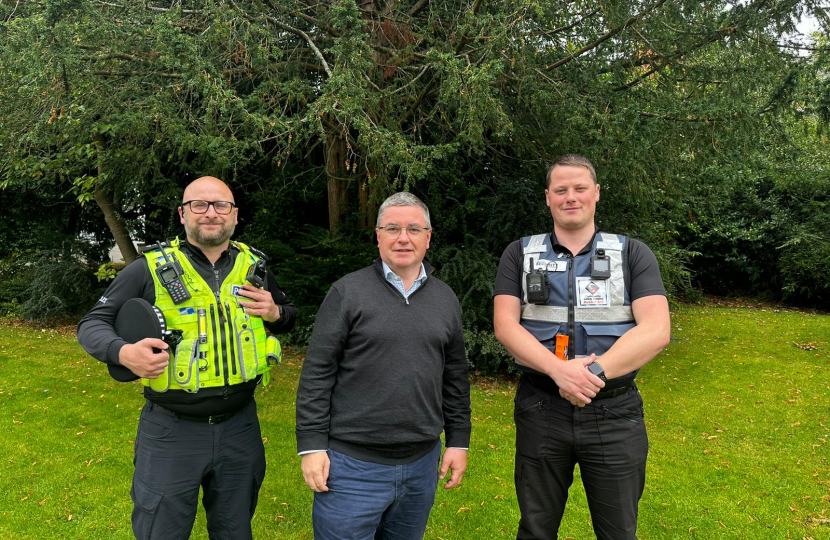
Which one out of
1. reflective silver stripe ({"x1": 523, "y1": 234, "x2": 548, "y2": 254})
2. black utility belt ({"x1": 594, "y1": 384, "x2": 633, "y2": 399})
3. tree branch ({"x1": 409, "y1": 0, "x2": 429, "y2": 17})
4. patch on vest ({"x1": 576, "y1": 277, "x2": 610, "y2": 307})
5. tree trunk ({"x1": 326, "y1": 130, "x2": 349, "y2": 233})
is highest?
tree branch ({"x1": 409, "y1": 0, "x2": 429, "y2": 17})

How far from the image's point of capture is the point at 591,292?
8.24 ft

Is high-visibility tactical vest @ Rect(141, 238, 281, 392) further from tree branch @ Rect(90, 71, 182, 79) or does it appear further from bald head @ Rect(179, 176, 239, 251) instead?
tree branch @ Rect(90, 71, 182, 79)

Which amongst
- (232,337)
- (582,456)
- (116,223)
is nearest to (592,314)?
(582,456)

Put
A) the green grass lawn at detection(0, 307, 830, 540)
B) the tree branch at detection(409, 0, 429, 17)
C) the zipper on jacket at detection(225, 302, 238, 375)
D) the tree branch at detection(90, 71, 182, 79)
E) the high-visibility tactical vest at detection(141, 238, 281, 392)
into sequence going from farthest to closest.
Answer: the tree branch at detection(409, 0, 429, 17) < the tree branch at detection(90, 71, 182, 79) < the green grass lawn at detection(0, 307, 830, 540) < the zipper on jacket at detection(225, 302, 238, 375) < the high-visibility tactical vest at detection(141, 238, 281, 392)

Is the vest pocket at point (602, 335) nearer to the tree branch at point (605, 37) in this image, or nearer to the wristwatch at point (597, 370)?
the wristwatch at point (597, 370)

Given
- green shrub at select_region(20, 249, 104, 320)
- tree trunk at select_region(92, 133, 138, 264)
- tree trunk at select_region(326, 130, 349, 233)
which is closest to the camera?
tree trunk at select_region(326, 130, 349, 233)

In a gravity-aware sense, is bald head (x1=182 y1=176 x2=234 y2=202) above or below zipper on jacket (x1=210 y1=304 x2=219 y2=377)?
above

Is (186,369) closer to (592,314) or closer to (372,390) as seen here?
(372,390)

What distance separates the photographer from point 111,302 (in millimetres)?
2381

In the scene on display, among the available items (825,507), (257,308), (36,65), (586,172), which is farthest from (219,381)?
(825,507)

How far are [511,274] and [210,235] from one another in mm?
1441

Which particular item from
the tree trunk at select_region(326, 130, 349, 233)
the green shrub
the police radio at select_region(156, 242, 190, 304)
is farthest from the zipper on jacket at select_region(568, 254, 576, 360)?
the green shrub

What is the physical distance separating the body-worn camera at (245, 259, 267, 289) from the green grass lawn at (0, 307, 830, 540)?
7.01 ft

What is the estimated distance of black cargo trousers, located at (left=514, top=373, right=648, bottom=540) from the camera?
95.2 inches
